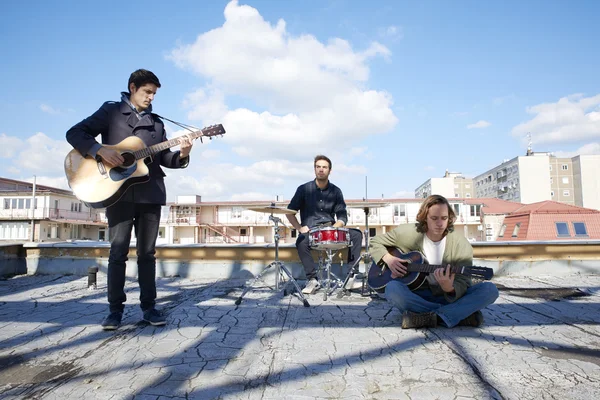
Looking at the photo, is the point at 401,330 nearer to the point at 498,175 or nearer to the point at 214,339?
the point at 214,339

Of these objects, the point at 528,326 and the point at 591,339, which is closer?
the point at 591,339

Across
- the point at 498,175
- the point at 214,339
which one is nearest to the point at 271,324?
the point at 214,339

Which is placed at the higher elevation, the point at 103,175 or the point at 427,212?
the point at 103,175

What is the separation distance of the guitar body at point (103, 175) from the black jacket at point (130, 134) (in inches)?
3.3

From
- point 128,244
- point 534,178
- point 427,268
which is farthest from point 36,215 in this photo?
point 534,178

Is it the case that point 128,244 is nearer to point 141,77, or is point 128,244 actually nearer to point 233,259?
point 141,77

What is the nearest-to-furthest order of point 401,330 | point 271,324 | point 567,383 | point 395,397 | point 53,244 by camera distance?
point 395,397 < point 567,383 < point 401,330 < point 271,324 < point 53,244

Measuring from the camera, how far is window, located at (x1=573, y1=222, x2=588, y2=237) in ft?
71.3

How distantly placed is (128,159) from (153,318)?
133cm

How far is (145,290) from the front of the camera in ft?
10.3

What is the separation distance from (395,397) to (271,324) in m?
1.52

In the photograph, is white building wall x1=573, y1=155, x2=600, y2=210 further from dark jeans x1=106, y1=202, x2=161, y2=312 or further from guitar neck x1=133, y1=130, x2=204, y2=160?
dark jeans x1=106, y1=202, x2=161, y2=312

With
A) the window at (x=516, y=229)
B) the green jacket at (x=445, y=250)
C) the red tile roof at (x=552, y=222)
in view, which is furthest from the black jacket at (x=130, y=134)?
the window at (x=516, y=229)

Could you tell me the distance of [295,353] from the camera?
232 cm
